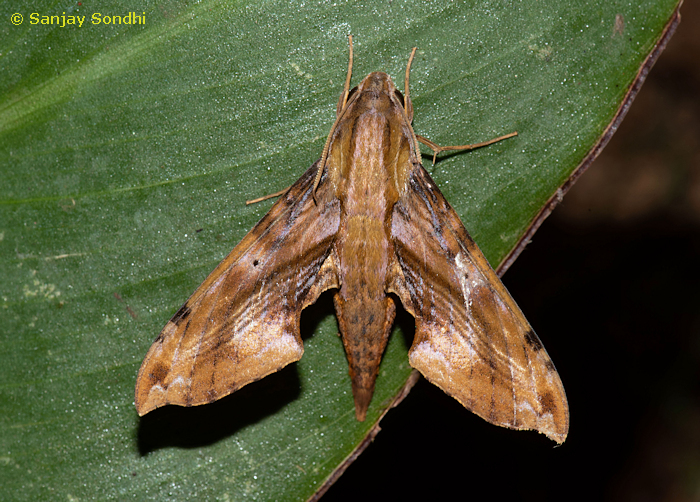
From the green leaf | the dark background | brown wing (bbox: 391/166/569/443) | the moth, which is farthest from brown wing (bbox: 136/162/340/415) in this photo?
the dark background

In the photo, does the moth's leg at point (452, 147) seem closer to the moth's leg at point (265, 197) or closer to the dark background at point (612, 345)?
the moth's leg at point (265, 197)

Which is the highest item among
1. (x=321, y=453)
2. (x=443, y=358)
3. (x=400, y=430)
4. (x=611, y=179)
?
(x=443, y=358)

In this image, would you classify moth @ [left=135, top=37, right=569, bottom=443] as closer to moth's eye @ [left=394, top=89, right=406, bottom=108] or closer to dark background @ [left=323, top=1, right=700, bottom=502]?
moth's eye @ [left=394, top=89, right=406, bottom=108]

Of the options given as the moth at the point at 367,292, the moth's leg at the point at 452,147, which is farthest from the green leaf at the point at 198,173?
the moth at the point at 367,292

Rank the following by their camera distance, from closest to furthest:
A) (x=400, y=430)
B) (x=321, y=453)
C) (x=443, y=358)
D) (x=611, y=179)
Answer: (x=443, y=358) < (x=321, y=453) < (x=400, y=430) < (x=611, y=179)

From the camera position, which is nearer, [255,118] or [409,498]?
[255,118]

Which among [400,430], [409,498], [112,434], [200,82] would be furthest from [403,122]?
[409,498]

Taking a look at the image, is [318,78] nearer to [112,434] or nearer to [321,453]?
[321,453]
